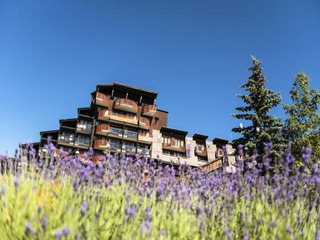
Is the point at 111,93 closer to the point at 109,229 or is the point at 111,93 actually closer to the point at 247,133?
the point at 247,133

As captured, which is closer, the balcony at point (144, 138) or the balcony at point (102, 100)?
the balcony at point (102, 100)

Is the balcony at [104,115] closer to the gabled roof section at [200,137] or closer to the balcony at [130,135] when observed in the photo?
the balcony at [130,135]

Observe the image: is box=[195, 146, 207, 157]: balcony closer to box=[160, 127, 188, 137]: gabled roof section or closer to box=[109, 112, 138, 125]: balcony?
box=[160, 127, 188, 137]: gabled roof section

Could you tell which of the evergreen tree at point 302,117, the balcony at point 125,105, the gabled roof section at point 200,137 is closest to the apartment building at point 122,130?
the balcony at point 125,105

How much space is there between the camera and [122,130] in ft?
161

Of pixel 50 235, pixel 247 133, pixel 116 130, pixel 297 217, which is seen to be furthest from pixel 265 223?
pixel 116 130

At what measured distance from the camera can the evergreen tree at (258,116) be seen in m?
23.4

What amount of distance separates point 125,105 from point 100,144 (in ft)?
24.3

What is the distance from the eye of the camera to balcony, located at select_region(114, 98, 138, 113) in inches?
1903

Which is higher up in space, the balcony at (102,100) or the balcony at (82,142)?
the balcony at (102,100)

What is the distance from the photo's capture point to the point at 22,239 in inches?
111

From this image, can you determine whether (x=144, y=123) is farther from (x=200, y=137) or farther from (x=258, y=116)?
(x=258, y=116)

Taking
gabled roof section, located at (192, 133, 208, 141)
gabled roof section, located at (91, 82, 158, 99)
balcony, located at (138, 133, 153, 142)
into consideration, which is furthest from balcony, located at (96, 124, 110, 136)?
gabled roof section, located at (192, 133, 208, 141)

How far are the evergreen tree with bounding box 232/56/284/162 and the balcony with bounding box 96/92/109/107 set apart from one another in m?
27.2
